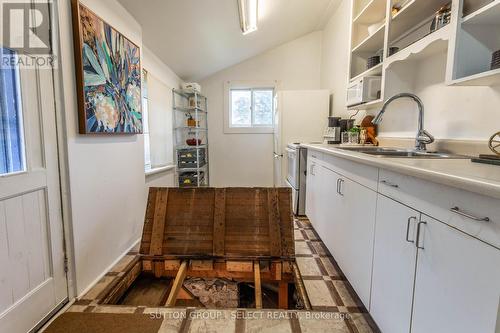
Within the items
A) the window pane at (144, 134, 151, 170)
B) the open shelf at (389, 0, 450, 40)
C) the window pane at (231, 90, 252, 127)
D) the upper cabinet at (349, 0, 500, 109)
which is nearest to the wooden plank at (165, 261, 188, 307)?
the window pane at (144, 134, 151, 170)

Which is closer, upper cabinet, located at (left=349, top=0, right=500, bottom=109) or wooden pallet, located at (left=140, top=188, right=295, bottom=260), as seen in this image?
upper cabinet, located at (left=349, top=0, right=500, bottom=109)

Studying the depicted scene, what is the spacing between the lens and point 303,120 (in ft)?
12.0

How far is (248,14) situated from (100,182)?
233cm

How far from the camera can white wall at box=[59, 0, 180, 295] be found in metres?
1.55

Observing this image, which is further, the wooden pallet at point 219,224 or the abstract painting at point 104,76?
the wooden pallet at point 219,224

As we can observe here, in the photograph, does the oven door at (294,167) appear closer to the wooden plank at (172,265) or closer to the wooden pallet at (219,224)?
the wooden pallet at (219,224)

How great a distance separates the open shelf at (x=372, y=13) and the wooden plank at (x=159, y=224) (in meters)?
2.51

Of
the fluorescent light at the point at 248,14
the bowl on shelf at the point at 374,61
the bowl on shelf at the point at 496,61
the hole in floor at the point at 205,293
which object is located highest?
the fluorescent light at the point at 248,14

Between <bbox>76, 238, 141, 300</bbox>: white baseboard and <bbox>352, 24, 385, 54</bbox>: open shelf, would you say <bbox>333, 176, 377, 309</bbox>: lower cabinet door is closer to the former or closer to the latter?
<bbox>352, 24, 385, 54</bbox>: open shelf

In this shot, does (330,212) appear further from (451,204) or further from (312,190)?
(451,204)

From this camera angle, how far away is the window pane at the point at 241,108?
479 cm

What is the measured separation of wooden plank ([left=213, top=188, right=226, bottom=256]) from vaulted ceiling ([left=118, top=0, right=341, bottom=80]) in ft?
5.85

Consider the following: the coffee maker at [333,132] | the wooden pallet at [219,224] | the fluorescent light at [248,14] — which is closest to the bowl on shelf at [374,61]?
the coffee maker at [333,132]

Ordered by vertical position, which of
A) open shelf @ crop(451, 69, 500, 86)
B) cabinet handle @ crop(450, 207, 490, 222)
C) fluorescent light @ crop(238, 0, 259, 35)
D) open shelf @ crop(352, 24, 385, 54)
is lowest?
cabinet handle @ crop(450, 207, 490, 222)
